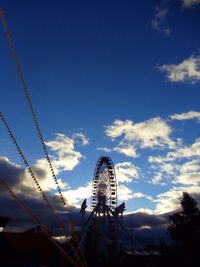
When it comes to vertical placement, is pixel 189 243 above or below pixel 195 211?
below

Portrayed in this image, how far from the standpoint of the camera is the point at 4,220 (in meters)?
37.8

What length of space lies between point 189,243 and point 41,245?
18.9 meters

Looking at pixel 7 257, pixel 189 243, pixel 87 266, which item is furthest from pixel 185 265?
pixel 7 257

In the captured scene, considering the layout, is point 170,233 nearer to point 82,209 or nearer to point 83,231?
point 83,231

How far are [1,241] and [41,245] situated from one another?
675cm

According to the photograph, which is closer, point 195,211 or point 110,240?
point 195,211

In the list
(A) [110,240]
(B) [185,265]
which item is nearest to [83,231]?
(A) [110,240]

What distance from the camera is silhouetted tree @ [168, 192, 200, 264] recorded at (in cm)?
3159

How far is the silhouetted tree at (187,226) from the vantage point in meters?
31.6

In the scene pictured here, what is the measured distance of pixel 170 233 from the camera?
3559 centimetres

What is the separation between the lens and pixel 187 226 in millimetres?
34875

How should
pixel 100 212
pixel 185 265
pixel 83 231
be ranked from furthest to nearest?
pixel 100 212
pixel 83 231
pixel 185 265

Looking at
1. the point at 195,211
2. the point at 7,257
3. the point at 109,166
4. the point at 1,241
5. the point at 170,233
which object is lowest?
the point at 7,257

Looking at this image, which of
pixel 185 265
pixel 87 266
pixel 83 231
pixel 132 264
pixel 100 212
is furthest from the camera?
pixel 100 212
